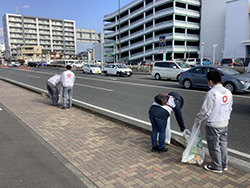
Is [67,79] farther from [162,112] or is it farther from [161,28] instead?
[161,28]

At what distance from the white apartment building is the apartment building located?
5586 centimetres

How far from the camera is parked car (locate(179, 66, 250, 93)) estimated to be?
10.8 meters

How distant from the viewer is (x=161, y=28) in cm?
5509

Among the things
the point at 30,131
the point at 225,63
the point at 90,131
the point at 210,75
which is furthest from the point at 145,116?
the point at 225,63

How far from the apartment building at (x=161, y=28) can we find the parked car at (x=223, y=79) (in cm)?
3661

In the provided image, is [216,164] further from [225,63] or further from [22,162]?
[225,63]

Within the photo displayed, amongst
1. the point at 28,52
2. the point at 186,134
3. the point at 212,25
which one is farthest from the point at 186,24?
the point at 28,52

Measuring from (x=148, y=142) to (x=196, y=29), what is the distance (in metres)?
58.3

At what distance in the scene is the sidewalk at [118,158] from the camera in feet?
10.3

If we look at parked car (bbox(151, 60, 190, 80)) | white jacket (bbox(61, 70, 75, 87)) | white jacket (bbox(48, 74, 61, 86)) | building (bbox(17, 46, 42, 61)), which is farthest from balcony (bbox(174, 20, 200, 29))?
building (bbox(17, 46, 42, 61))

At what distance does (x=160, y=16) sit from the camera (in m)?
55.2

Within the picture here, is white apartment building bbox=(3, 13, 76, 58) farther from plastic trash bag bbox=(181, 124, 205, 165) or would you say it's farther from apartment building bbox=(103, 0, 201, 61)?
plastic trash bag bbox=(181, 124, 205, 165)

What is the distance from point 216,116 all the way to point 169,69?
15.7 meters

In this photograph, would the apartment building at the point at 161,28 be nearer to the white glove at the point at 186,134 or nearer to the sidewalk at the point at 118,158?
the sidewalk at the point at 118,158
